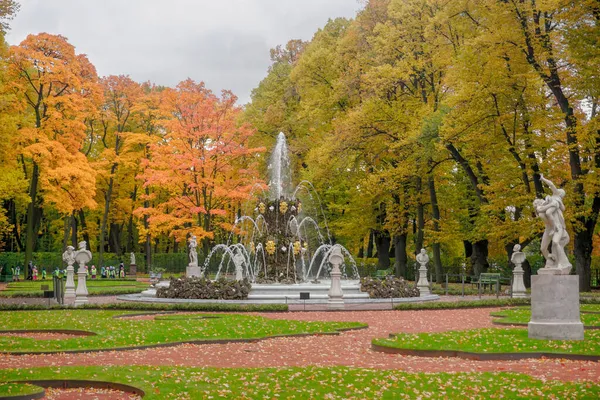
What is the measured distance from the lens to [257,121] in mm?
48656

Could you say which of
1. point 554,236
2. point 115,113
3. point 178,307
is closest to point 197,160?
point 115,113

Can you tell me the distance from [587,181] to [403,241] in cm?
1664

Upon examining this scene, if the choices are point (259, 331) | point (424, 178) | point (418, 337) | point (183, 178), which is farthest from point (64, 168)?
point (418, 337)

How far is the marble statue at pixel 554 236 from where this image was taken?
14.4 metres

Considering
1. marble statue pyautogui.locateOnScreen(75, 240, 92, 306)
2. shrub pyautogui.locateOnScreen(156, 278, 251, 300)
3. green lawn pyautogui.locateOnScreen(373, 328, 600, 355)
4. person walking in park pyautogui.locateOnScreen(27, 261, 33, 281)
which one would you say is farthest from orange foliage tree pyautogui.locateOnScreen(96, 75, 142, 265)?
green lawn pyautogui.locateOnScreen(373, 328, 600, 355)

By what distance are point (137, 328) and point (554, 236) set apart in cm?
1006

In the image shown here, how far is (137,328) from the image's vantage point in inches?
666

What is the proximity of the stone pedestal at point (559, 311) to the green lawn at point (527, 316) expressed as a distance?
10.1 ft

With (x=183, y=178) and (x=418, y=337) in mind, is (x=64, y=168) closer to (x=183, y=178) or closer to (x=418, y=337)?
(x=183, y=178)

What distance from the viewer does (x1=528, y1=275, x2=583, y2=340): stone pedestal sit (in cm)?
1418

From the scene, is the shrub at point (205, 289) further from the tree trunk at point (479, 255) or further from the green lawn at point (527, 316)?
the tree trunk at point (479, 255)

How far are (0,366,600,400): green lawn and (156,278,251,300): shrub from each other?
1388 cm

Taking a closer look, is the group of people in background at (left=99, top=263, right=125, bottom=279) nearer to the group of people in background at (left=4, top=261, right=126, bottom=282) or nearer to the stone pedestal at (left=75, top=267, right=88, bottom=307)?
the group of people in background at (left=4, top=261, right=126, bottom=282)

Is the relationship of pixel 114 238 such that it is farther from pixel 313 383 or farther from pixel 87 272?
pixel 313 383
